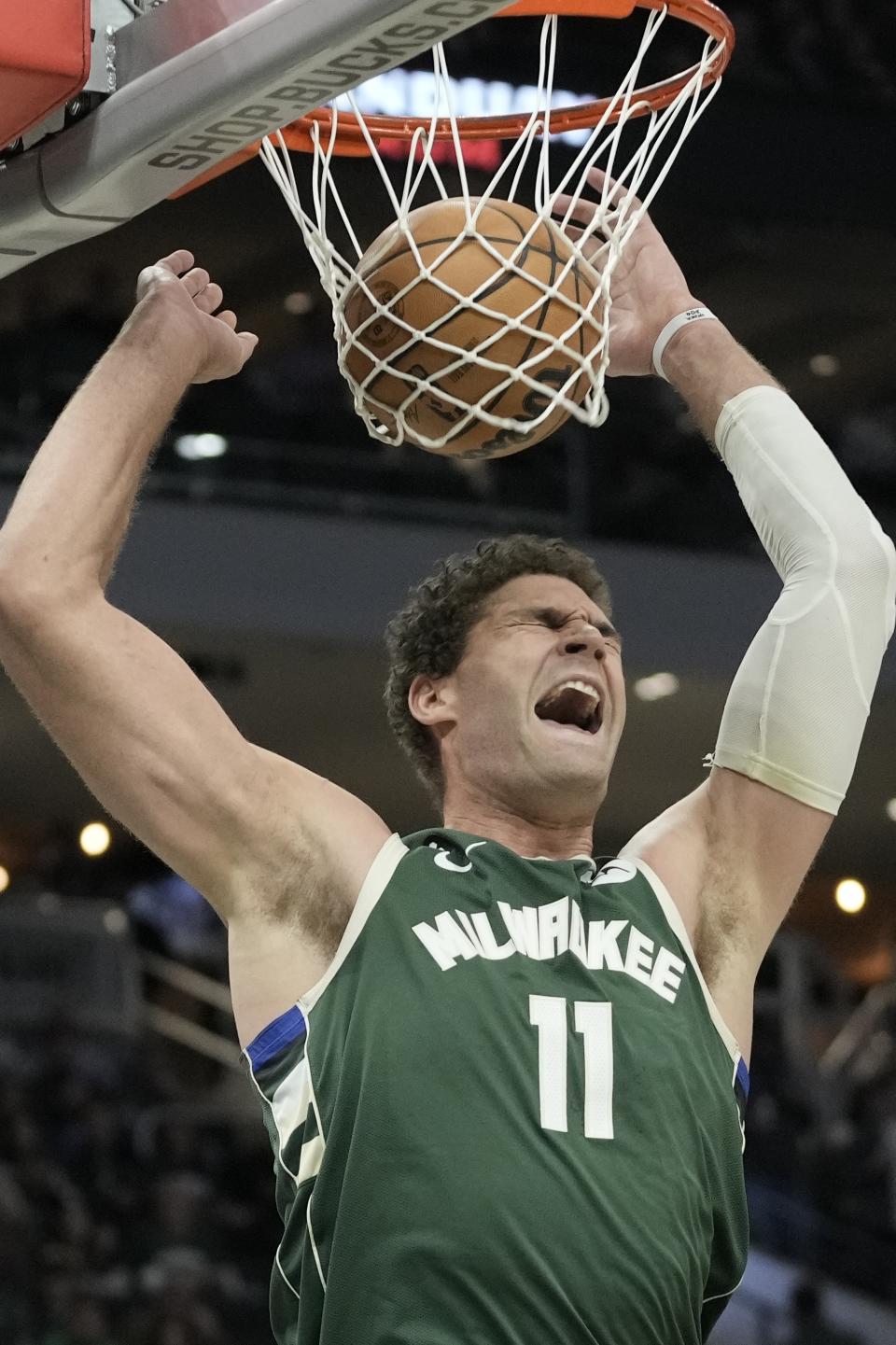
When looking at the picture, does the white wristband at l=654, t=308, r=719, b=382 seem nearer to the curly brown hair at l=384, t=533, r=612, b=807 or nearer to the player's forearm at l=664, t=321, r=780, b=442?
the player's forearm at l=664, t=321, r=780, b=442

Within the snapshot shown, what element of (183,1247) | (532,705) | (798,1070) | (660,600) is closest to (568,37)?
(660,600)

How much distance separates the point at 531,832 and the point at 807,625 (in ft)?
1.55

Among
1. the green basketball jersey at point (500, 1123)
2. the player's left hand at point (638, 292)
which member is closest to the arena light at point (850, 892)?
the player's left hand at point (638, 292)

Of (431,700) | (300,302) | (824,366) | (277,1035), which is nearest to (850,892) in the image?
(824,366)

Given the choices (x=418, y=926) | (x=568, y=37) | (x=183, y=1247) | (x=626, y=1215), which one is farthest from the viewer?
(x=568, y=37)

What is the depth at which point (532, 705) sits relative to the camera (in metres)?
2.78

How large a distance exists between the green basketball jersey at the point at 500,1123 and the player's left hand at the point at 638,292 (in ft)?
2.85

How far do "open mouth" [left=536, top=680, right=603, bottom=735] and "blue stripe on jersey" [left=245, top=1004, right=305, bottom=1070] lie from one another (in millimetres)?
574

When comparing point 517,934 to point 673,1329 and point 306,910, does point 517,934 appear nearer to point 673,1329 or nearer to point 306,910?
point 306,910

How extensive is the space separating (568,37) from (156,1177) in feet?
21.4

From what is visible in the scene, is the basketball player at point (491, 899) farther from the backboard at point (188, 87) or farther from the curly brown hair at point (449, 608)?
the backboard at point (188, 87)

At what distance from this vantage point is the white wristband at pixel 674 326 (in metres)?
2.99

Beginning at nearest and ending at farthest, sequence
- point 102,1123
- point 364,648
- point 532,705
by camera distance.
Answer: point 532,705 < point 102,1123 < point 364,648

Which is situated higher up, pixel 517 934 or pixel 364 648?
pixel 364 648
